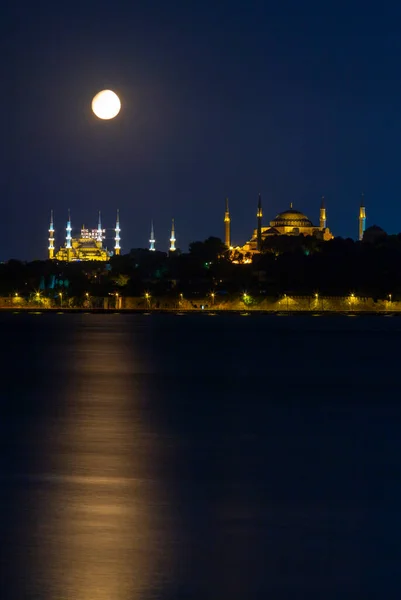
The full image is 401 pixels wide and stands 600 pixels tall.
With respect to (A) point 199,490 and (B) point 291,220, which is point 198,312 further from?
(A) point 199,490

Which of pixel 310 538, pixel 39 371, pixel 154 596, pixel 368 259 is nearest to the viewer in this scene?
pixel 154 596

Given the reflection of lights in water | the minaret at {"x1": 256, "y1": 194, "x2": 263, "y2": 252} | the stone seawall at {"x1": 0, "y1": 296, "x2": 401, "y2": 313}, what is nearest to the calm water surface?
the reflection of lights in water

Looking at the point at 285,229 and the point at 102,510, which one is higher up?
the point at 285,229

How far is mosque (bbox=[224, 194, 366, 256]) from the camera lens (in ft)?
456

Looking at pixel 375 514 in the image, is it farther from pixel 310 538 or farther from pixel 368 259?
pixel 368 259

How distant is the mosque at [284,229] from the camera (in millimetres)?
138875

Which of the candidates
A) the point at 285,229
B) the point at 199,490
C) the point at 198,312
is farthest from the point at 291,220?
the point at 199,490

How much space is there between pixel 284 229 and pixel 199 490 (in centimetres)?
13094

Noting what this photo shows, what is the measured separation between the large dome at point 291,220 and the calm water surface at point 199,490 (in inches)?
4379

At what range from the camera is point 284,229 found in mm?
144500

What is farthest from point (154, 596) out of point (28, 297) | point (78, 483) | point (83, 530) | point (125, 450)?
point (28, 297)

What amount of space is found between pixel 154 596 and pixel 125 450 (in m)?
8.99

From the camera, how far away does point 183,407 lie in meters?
27.0

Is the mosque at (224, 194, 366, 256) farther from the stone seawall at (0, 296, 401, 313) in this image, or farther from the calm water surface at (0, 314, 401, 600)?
the calm water surface at (0, 314, 401, 600)
